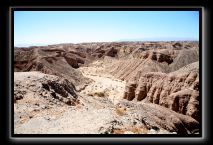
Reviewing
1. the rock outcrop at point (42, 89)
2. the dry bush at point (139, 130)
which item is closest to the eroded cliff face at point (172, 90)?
the rock outcrop at point (42, 89)

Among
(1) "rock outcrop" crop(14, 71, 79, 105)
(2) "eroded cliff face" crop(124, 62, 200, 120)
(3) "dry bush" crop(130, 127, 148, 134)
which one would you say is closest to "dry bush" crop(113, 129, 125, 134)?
(3) "dry bush" crop(130, 127, 148, 134)

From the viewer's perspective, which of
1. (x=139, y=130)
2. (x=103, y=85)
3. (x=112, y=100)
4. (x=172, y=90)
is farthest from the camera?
(x=103, y=85)

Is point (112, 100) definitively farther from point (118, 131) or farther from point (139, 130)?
point (118, 131)

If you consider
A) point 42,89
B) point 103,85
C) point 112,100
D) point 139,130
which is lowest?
point 112,100

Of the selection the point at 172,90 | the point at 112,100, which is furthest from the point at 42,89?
the point at 112,100

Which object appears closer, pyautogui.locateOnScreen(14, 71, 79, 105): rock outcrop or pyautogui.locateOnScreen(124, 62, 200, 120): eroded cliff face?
pyautogui.locateOnScreen(14, 71, 79, 105): rock outcrop

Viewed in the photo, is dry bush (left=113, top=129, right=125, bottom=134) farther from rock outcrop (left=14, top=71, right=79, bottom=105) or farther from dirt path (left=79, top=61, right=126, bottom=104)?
dirt path (left=79, top=61, right=126, bottom=104)
